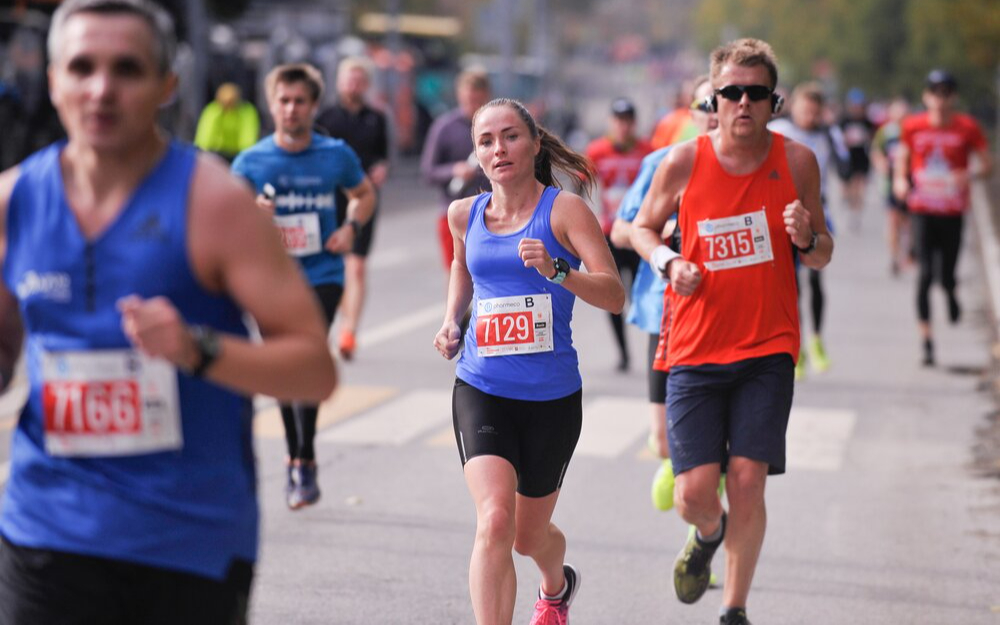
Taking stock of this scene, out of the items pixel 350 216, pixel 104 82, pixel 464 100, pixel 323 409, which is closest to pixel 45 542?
pixel 104 82

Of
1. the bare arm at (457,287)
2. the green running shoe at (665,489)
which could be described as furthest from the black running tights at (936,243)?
the bare arm at (457,287)

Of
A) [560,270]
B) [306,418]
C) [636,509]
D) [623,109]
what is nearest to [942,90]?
Result: [623,109]

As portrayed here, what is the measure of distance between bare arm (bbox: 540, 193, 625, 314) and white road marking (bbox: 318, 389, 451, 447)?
4.48 m

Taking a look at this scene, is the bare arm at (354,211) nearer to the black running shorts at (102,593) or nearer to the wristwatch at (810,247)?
the wristwatch at (810,247)

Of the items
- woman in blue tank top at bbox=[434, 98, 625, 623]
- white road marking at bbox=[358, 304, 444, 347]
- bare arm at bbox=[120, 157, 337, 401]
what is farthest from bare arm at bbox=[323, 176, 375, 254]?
white road marking at bbox=[358, 304, 444, 347]

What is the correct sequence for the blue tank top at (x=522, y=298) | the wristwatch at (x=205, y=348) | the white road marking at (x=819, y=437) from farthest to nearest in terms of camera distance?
the white road marking at (x=819, y=437)
the blue tank top at (x=522, y=298)
the wristwatch at (x=205, y=348)

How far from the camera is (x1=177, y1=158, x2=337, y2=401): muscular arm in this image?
9.42ft

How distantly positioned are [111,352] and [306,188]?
4.70 meters

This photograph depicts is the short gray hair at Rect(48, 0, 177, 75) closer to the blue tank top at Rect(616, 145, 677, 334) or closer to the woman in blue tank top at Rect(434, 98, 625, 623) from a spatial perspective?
the woman in blue tank top at Rect(434, 98, 625, 623)

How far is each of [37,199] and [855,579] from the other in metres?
4.33

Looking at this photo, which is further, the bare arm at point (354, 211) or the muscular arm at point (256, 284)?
the bare arm at point (354, 211)

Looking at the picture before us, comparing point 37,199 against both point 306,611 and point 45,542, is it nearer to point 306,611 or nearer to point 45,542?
point 45,542

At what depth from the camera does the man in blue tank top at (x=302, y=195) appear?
7.45m

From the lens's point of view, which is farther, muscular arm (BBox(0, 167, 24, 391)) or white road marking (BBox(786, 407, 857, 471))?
white road marking (BBox(786, 407, 857, 471))
